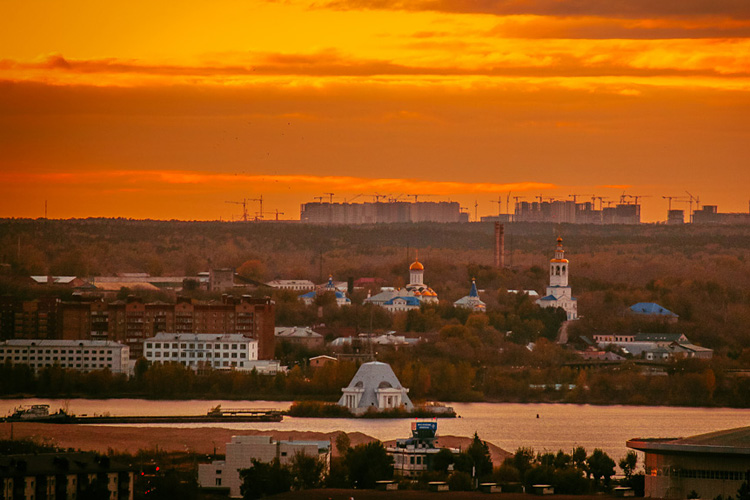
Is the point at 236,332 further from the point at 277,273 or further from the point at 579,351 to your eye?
the point at 277,273

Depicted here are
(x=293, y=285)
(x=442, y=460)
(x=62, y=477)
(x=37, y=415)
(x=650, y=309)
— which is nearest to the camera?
(x=62, y=477)

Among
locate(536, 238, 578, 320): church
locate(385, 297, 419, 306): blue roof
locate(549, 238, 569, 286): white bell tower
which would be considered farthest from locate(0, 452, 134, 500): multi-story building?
locate(549, 238, 569, 286): white bell tower

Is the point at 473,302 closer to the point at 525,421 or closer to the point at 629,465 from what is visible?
the point at 525,421

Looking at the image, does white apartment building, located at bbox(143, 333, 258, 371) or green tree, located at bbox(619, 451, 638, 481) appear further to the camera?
white apartment building, located at bbox(143, 333, 258, 371)

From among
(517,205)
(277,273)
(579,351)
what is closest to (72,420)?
(579,351)

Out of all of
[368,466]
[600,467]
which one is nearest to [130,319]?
[600,467]

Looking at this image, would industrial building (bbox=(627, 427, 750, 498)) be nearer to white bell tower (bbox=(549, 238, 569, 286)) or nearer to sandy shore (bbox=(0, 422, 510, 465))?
sandy shore (bbox=(0, 422, 510, 465))

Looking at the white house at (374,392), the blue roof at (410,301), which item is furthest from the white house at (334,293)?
the white house at (374,392)
